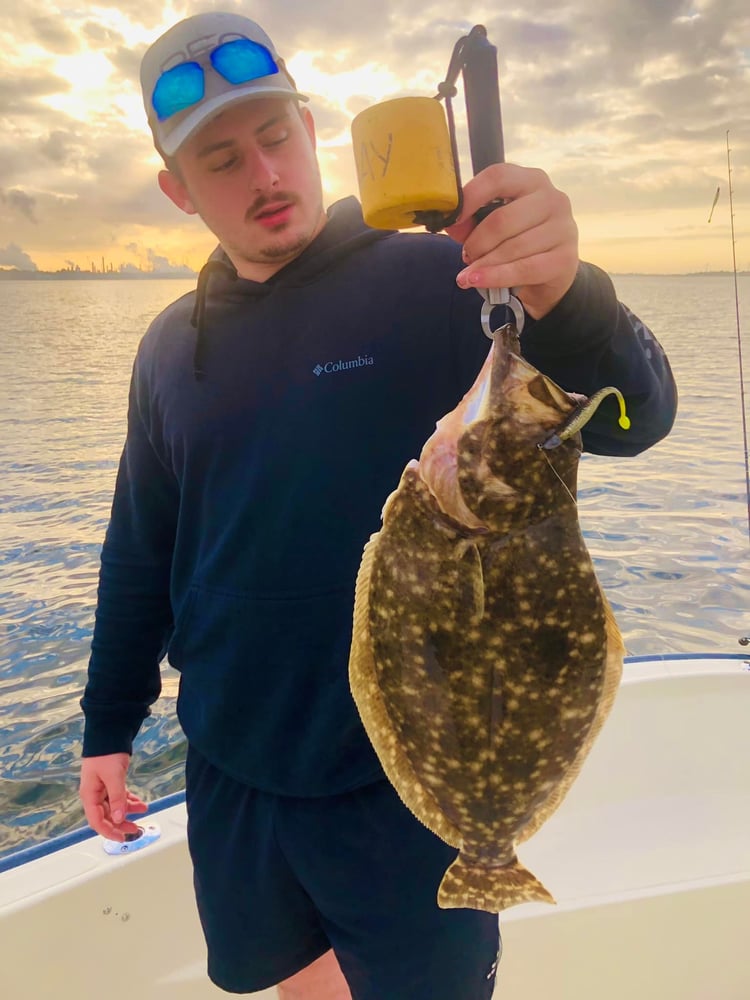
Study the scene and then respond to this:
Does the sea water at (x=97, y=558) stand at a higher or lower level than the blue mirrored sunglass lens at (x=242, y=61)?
lower

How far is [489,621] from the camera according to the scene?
1.42 metres

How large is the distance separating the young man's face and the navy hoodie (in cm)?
8

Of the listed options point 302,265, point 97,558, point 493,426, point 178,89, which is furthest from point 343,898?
point 97,558

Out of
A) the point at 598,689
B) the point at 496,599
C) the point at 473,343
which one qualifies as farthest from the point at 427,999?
the point at 473,343

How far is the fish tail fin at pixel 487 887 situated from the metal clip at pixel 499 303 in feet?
3.67

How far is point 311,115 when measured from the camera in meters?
2.37

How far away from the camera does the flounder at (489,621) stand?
55.1 inches

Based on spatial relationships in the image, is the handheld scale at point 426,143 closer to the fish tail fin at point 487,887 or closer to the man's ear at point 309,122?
the man's ear at point 309,122

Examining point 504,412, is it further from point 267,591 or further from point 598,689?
point 267,591

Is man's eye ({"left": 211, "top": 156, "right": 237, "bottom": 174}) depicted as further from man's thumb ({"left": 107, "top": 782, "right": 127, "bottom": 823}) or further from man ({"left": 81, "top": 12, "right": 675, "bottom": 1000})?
man's thumb ({"left": 107, "top": 782, "right": 127, "bottom": 823})

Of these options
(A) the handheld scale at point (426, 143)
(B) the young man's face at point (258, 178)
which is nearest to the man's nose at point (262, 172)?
(B) the young man's face at point (258, 178)

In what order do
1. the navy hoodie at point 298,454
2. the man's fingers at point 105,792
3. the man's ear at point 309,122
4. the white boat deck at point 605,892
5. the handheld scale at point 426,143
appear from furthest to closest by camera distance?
the white boat deck at point 605,892, the man's fingers at point 105,792, the man's ear at point 309,122, the navy hoodie at point 298,454, the handheld scale at point 426,143

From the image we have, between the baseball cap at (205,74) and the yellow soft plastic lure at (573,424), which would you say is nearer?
the yellow soft plastic lure at (573,424)

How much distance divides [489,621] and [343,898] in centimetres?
110
